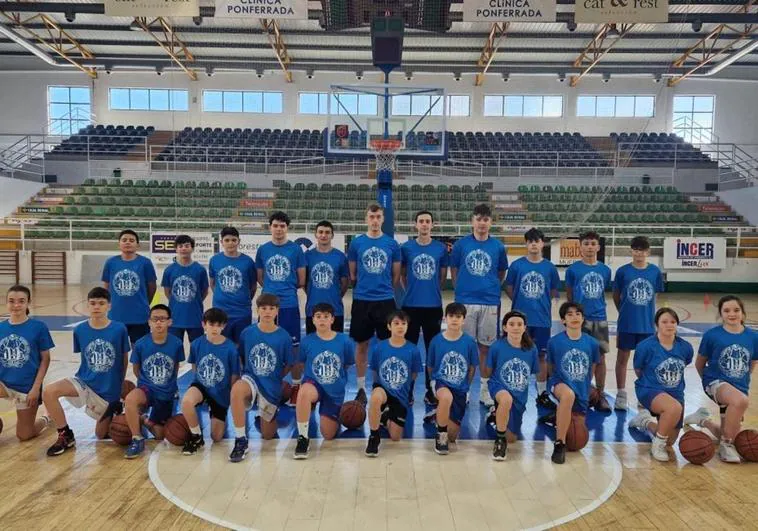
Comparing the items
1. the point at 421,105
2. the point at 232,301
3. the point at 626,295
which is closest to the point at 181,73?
the point at 421,105

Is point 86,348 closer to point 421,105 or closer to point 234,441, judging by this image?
point 234,441

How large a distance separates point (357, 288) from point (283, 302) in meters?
0.67

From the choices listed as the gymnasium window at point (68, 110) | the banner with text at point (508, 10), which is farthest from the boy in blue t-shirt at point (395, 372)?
the gymnasium window at point (68, 110)

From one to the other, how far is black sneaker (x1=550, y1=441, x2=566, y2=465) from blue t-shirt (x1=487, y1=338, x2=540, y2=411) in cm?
37

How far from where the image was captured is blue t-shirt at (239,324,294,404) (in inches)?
169

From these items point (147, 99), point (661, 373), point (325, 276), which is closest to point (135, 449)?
point (325, 276)

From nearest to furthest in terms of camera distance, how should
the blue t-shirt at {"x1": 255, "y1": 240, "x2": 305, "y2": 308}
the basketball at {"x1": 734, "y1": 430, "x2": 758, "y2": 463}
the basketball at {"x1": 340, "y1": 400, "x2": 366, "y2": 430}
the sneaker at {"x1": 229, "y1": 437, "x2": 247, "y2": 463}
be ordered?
1. the sneaker at {"x1": 229, "y1": 437, "x2": 247, "y2": 463}
2. the basketball at {"x1": 734, "y1": 430, "x2": 758, "y2": 463}
3. the basketball at {"x1": 340, "y1": 400, "x2": 366, "y2": 430}
4. the blue t-shirt at {"x1": 255, "y1": 240, "x2": 305, "y2": 308}

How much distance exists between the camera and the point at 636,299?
514 centimetres

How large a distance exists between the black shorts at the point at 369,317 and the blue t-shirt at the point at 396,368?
0.72m

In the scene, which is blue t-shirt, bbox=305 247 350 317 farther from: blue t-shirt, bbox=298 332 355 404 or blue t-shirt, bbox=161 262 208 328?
blue t-shirt, bbox=161 262 208 328

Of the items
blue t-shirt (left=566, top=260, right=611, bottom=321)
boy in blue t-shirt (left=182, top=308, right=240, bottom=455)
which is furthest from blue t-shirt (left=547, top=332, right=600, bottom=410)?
boy in blue t-shirt (left=182, top=308, right=240, bottom=455)

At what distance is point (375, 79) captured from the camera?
70.8ft

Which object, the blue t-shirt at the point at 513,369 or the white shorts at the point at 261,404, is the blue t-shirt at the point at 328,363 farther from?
the blue t-shirt at the point at 513,369

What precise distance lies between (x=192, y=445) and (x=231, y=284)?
151 cm
